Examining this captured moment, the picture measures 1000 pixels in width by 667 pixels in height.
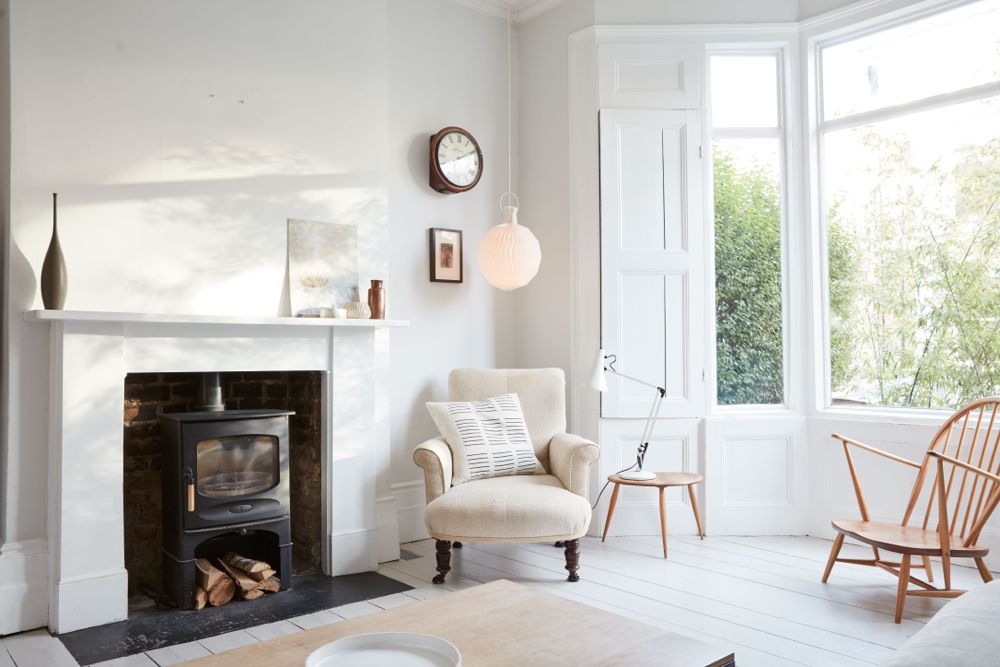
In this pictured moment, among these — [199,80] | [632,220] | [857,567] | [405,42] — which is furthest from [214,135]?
[857,567]

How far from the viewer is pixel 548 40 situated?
4.83 m

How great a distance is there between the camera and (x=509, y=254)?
4387 millimetres

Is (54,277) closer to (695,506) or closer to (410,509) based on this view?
(410,509)

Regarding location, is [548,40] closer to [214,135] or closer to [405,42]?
[405,42]

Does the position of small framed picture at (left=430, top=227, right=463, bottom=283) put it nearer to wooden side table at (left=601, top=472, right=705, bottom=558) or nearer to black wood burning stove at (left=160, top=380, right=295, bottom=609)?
black wood burning stove at (left=160, top=380, right=295, bottom=609)

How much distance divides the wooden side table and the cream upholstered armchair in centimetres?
32

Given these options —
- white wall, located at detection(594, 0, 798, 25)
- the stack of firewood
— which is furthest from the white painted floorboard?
white wall, located at detection(594, 0, 798, 25)

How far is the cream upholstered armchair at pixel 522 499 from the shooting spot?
338 centimetres

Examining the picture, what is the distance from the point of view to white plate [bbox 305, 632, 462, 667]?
1592 millimetres

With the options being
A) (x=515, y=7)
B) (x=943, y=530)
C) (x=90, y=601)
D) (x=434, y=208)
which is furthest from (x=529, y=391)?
(x=515, y=7)

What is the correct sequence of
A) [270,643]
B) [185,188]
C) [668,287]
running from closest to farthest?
[270,643] < [185,188] < [668,287]

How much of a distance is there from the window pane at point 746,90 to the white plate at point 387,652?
3.79 metres

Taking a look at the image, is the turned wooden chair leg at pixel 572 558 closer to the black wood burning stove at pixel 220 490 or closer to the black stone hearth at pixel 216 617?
the black stone hearth at pixel 216 617

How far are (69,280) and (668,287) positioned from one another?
3037 mm
